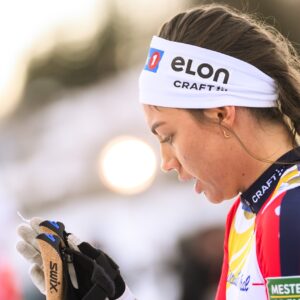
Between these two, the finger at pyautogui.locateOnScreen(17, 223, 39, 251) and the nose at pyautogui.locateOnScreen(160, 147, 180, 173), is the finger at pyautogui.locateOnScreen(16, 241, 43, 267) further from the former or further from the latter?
the nose at pyautogui.locateOnScreen(160, 147, 180, 173)

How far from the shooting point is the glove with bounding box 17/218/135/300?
7.25ft

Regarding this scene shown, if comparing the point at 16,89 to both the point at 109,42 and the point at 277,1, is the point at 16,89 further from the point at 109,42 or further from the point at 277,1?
the point at 277,1

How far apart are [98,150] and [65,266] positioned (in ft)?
26.3

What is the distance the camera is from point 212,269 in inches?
248

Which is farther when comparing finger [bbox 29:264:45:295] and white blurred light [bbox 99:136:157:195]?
white blurred light [bbox 99:136:157:195]

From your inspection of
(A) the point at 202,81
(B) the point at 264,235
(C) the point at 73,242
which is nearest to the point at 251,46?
(A) the point at 202,81

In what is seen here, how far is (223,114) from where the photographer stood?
199 cm

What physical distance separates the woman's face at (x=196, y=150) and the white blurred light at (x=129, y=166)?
7143 millimetres

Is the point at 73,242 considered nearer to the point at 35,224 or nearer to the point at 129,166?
the point at 35,224

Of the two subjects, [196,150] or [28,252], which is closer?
[196,150]

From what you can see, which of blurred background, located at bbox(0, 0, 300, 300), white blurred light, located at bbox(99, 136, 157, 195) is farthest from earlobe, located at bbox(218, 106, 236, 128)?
white blurred light, located at bbox(99, 136, 157, 195)

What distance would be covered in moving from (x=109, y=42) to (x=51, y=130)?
2221 mm

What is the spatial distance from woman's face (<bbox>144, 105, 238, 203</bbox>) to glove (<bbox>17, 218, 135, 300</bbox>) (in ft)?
1.50

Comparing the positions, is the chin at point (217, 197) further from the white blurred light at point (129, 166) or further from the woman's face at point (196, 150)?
the white blurred light at point (129, 166)
